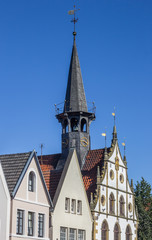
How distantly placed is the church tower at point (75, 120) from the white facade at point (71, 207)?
11561 millimetres

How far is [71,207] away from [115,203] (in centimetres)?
1219

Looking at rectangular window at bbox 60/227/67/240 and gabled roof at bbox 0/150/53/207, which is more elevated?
gabled roof at bbox 0/150/53/207

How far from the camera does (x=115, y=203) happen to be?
68.8 meters

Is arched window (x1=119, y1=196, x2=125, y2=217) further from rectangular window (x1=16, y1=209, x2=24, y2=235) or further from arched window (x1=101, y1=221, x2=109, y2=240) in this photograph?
rectangular window (x1=16, y1=209, x2=24, y2=235)

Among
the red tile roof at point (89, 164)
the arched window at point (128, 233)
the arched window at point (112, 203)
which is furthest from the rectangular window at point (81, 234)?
the arched window at point (128, 233)

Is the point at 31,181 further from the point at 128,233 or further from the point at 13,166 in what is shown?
the point at 128,233

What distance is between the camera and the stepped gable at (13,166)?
49469 millimetres

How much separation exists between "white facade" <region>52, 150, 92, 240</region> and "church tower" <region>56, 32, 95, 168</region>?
11.6m

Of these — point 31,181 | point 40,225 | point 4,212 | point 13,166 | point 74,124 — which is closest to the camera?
point 4,212

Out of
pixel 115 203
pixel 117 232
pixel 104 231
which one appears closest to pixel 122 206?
pixel 115 203

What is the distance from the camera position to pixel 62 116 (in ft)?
242

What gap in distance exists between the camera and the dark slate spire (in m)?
74.0

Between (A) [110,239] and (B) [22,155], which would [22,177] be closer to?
(B) [22,155]

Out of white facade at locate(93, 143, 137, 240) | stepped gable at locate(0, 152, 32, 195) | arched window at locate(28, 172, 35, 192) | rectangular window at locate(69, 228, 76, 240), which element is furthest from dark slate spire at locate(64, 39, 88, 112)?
arched window at locate(28, 172, 35, 192)
